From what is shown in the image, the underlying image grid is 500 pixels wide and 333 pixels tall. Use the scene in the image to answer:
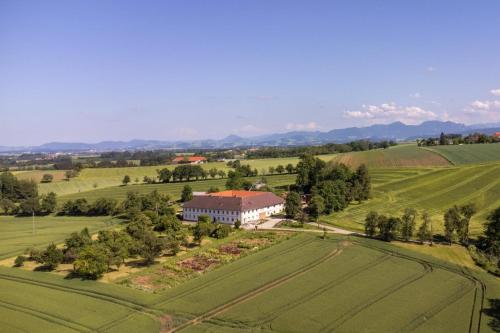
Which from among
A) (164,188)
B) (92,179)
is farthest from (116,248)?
(92,179)

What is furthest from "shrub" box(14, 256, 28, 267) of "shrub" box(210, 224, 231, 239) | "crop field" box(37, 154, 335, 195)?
"crop field" box(37, 154, 335, 195)

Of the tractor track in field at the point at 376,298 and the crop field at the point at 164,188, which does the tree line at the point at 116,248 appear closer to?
the tractor track in field at the point at 376,298

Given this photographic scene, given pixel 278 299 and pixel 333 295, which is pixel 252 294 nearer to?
pixel 278 299

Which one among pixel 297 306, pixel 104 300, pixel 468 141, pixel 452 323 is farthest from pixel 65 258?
pixel 468 141

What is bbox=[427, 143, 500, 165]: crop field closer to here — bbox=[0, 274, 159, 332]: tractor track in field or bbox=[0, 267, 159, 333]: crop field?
bbox=[0, 274, 159, 332]: tractor track in field

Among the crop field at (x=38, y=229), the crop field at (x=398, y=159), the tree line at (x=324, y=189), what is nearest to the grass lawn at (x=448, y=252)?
the tree line at (x=324, y=189)
